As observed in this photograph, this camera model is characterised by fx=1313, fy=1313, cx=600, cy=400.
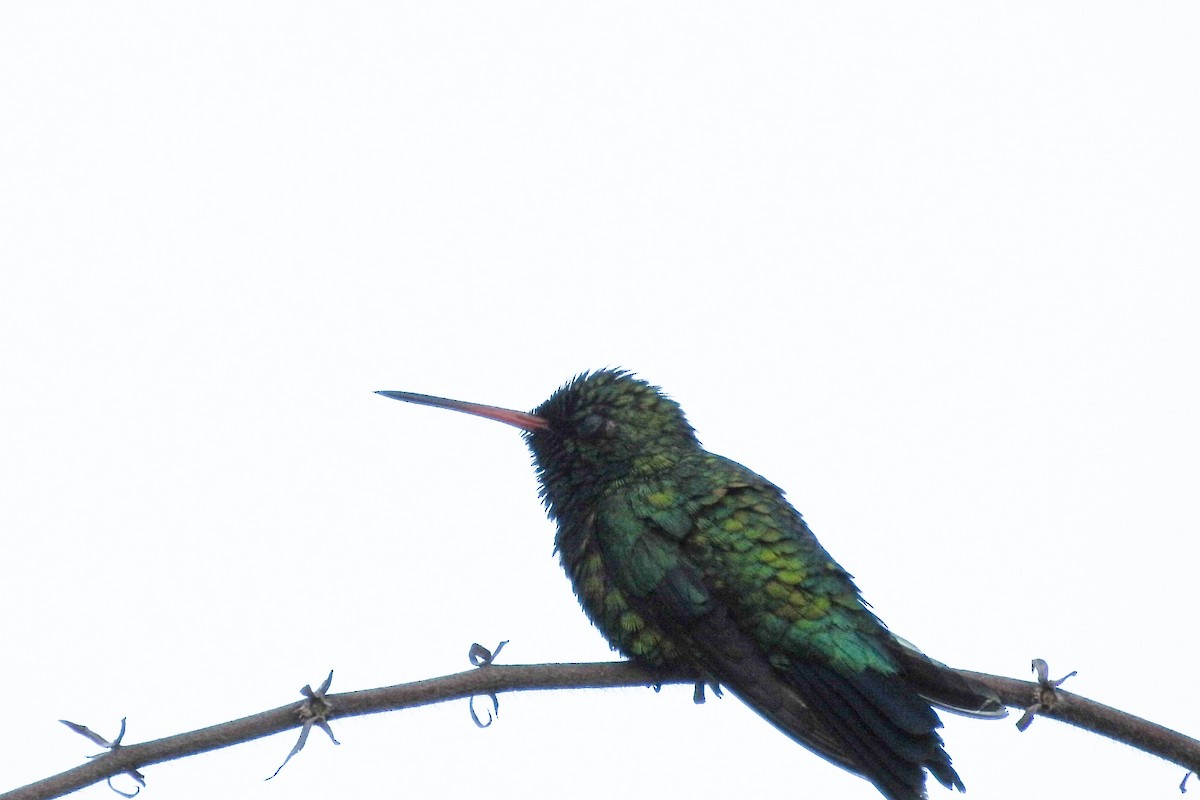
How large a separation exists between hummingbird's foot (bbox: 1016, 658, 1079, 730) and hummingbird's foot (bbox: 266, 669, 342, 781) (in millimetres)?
2168

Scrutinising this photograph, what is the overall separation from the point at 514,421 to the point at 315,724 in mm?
3245

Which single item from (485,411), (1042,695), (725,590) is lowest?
(1042,695)

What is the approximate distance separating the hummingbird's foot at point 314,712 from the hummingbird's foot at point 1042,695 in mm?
2168

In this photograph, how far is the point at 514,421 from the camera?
22.5 ft

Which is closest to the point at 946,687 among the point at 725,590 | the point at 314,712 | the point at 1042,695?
the point at 1042,695

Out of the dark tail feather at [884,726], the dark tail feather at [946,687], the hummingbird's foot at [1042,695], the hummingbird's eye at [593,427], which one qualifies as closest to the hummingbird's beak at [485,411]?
→ the hummingbird's eye at [593,427]

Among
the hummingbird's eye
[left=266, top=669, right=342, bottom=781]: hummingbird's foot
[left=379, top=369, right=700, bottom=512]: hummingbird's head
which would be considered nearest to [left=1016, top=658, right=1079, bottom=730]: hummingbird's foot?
[left=266, top=669, right=342, bottom=781]: hummingbird's foot

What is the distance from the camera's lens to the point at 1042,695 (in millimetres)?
4219

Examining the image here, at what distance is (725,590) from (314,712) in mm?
2500

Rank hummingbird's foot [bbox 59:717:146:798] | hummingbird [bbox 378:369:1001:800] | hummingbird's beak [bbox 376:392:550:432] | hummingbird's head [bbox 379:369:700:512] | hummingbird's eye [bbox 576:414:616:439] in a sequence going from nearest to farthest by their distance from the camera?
hummingbird's foot [bbox 59:717:146:798]
hummingbird [bbox 378:369:1001:800]
hummingbird's beak [bbox 376:392:550:432]
hummingbird's head [bbox 379:369:700:512]
hummingbird's eye [bbox 576:414:616:439]

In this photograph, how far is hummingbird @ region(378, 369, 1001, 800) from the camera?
16.9ft

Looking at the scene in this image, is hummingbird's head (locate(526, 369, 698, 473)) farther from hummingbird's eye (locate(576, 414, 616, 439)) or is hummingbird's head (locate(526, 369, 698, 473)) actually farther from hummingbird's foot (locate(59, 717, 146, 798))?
hummingbird's foot (locate(59, 717, 146, 798))

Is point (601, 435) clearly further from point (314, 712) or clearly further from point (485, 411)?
point (314, 712)

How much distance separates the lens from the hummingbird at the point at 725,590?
16.9ft
